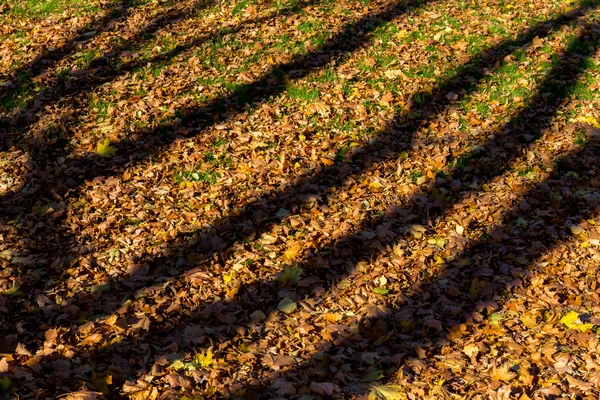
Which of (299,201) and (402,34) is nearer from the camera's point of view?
(299,201)

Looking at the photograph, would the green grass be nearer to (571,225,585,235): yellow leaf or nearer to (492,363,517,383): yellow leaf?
(571,225,585,235): yellow leaf

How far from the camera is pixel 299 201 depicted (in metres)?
7.07

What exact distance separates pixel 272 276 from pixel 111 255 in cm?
148

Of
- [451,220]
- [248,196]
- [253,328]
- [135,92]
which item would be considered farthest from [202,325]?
[135,92]

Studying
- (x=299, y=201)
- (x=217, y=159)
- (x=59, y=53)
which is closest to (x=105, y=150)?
(x=217, y=159)

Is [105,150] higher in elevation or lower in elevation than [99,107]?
lower

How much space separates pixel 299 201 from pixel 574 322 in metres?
2.85

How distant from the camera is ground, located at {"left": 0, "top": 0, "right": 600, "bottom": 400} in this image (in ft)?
17.1

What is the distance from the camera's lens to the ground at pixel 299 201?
205 inches

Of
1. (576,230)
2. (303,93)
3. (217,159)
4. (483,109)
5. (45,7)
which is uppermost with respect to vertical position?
(45,7)

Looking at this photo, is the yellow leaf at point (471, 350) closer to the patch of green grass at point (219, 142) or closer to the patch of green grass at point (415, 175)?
the patch of green grass at point (415, 175)

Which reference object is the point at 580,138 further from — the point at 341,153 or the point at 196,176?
the point at 196,176

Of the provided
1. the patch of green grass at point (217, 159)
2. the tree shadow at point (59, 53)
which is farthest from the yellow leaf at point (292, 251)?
the tree shadow at point (59, 53)

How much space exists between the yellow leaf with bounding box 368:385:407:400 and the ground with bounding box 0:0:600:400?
0.8 inches
